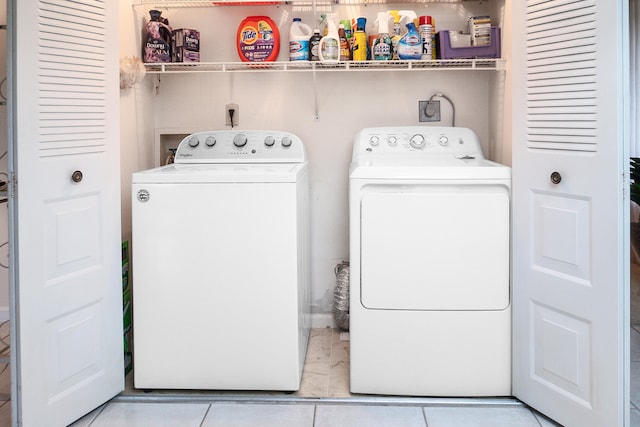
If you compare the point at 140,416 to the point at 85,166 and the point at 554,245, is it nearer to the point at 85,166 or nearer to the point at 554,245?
the point at 85,166

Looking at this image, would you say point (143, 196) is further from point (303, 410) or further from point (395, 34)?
point (395, 34)

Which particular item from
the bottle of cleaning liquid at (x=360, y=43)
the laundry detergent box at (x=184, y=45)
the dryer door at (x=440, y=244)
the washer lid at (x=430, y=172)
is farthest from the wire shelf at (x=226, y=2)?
the dryer door at (x=440, y=244)

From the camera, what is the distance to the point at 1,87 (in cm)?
210

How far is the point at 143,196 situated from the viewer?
7.05 feet

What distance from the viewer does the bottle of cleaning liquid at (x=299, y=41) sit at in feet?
8.97

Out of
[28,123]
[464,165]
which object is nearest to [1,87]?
[28,123]

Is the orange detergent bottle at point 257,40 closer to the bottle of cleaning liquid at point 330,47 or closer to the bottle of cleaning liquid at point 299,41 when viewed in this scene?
the bottle of cleaning liquid at point 299,41

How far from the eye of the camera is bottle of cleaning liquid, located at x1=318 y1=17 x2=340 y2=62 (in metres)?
2.64

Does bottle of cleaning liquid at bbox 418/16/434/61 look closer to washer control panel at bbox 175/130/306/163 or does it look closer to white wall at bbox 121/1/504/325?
white wall at bbox 121/1/504/325

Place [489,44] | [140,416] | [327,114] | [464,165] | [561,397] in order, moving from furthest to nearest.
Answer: [327,114]
[489,44]
[464,165]
[140,416]
[561,397]

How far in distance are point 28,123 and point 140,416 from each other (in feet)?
3.65

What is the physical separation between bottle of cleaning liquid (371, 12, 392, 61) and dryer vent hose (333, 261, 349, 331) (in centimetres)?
107

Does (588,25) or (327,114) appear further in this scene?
(327,114)

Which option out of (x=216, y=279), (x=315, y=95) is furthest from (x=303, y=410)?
(x=315, y=95)
